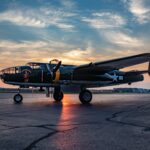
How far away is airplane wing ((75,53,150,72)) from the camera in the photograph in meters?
19.2

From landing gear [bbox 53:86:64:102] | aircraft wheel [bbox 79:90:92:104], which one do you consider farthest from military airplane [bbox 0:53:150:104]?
landing gear [bbox 53:86:64:102]

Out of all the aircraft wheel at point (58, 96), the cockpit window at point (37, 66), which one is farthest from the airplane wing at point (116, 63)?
the aircraft wheel at point (58, 96)

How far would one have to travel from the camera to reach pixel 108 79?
2194 centimetres

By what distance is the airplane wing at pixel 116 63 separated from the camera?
1925cm

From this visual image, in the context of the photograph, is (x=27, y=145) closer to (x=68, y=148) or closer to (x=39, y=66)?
(x=68, y=148)

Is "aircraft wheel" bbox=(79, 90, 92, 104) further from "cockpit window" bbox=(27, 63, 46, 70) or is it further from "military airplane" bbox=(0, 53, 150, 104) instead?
"cockpit window" bbox=(27, 63, 46, 70)

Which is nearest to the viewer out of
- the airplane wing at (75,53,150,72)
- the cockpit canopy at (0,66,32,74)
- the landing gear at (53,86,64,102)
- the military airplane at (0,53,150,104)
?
the airplane wing at (75,53,150,72)

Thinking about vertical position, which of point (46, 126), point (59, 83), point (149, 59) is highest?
point (149, 59)

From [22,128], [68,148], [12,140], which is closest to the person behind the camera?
[68,148]

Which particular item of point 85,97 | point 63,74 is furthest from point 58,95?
point 63,74

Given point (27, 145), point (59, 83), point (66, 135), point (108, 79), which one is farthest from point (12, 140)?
point (108, 79)

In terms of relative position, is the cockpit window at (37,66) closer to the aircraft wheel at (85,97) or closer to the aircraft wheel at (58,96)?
the aircraft wheel at (85,97)

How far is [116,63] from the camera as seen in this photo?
2005cm

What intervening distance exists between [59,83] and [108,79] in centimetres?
380
